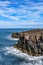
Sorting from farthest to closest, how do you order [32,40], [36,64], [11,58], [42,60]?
1. [32,40]
2. [11,58]
3. [42,60]
4. [36,64]

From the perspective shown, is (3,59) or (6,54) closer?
(3,59)

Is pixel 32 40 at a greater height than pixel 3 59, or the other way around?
pixel 32 40

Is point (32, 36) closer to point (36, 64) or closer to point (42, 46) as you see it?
point (42, 46)

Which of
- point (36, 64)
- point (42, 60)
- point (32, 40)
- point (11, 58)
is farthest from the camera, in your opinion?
point (32, 40)

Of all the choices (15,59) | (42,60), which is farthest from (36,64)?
(15,59)

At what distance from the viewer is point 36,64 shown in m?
41.5

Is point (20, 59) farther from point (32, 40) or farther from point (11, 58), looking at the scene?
point (32, 40)

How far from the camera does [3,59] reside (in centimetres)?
4706

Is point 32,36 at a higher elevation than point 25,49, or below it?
higher

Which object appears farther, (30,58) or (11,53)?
(11,53)

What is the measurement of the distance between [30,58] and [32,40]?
6.98 meters

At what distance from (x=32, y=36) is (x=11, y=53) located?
8224 millimetres

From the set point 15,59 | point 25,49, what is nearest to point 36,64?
point 15,59

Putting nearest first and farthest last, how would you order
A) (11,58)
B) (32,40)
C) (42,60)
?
(42,60) < (11,58) < (32,40)
